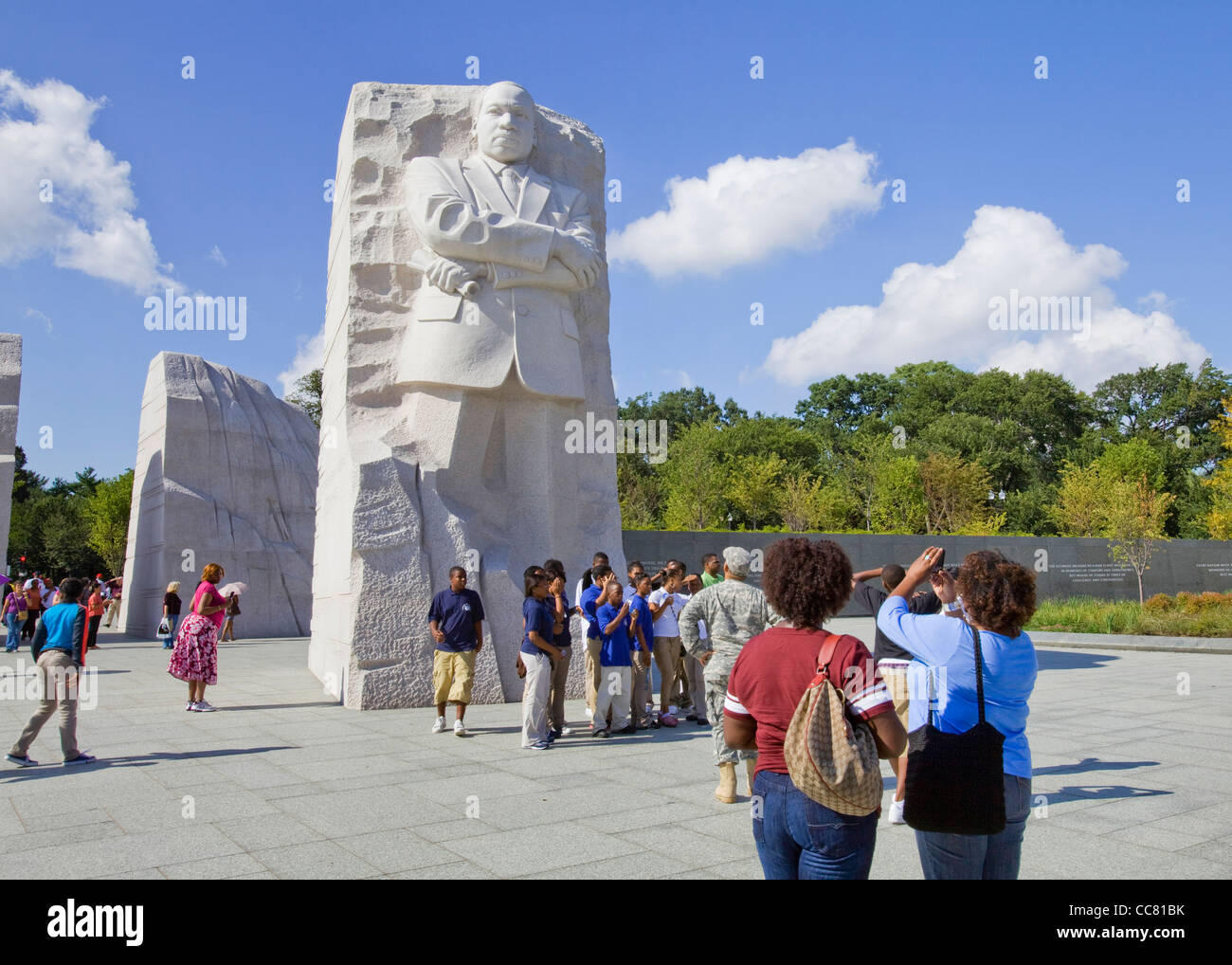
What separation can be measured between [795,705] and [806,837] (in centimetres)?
33

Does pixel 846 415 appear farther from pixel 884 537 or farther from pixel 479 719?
pixel 479 719

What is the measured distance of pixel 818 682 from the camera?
2451 mm

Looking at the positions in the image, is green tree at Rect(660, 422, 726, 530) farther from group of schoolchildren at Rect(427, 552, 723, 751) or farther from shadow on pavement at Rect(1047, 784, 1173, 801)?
shadow on pavement at Rect(1047, 784, 1173, 801)

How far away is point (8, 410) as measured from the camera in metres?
16.9

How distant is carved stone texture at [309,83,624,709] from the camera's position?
8.74m

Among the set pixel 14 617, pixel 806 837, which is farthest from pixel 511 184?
pixel 14 617

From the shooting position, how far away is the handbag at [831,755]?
7.79 feet

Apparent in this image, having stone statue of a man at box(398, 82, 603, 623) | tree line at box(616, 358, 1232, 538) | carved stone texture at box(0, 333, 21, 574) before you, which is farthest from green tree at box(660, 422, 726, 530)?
stone statue of a man at box(398, 82, 603, 623)

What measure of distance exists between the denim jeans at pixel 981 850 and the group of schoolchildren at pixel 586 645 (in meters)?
4.30

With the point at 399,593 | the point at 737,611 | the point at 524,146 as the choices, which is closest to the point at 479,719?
the point at 399,593

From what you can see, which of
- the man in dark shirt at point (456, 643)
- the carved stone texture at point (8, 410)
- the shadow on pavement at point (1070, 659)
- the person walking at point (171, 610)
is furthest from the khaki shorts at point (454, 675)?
the carved stone texture at point (8, 410)

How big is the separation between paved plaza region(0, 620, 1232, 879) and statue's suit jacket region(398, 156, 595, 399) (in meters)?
3.24

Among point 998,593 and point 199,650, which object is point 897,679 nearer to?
point 998,593
